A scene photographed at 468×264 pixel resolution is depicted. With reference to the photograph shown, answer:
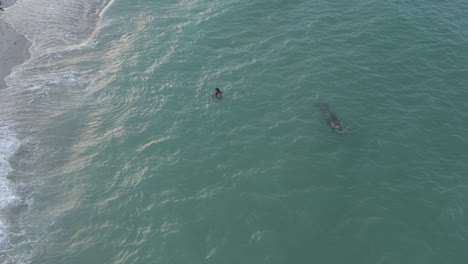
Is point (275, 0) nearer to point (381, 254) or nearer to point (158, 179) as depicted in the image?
point (158, 179)

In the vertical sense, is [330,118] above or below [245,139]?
below

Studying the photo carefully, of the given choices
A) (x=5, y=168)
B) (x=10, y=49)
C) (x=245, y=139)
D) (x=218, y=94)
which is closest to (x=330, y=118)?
(x=245, y=139)

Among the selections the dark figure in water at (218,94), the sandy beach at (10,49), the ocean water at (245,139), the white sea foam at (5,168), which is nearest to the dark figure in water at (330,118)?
the ocean water at (245,139)

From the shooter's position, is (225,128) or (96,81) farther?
(96,81)

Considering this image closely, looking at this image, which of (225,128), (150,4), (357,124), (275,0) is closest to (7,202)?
(225,128)

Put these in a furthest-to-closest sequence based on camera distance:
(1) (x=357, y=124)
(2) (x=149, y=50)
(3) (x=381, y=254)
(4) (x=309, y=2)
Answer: (4) (x=309, y=2) < (2) (x=149, y=50) < (1) (x=357, y=124) < (3) (x=381, y=254)

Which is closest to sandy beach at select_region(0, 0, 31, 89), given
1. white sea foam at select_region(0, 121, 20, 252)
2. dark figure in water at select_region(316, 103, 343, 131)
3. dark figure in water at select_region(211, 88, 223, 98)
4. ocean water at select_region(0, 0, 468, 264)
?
ocean water at select_region(0, 0, 468, 264)

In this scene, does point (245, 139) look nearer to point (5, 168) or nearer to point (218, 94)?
point (218, 94)
